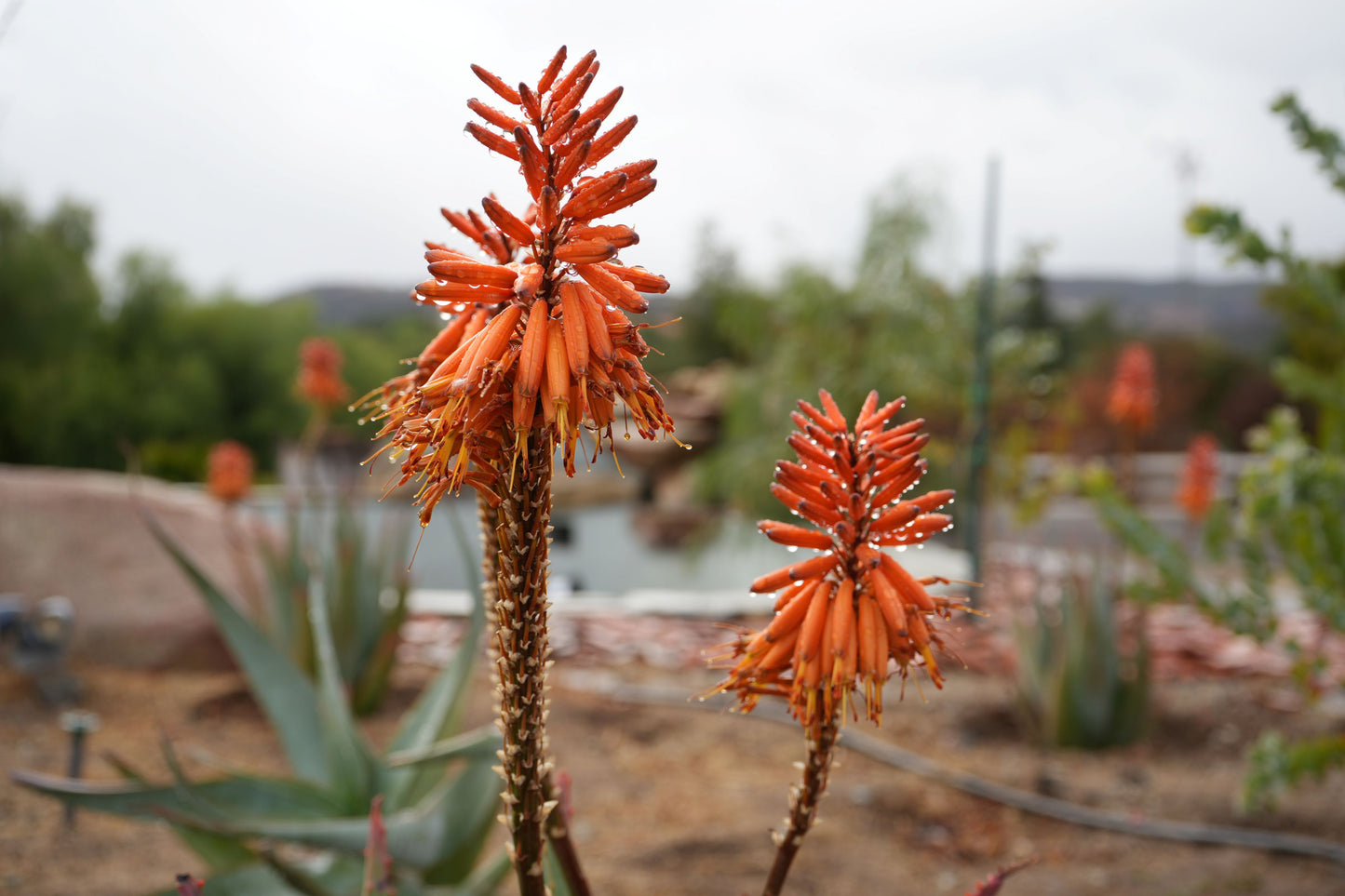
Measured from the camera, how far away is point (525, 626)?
40.1 inches

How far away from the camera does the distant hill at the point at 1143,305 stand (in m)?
27.6

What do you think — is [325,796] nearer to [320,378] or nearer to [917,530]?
[917,530]

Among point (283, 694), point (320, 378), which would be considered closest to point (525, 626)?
point (283, 694)

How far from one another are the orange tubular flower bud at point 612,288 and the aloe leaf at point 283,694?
1893 millimetres

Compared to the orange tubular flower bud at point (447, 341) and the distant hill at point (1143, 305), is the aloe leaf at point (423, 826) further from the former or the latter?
the distant hill at point (1143, 305)

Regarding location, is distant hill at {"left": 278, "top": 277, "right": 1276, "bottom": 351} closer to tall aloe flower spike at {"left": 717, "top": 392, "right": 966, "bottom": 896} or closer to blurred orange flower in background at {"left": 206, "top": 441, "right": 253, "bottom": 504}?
blurred orange flower in background at {"left": 206, "top": 441, "right": 253, "bottom": 504}

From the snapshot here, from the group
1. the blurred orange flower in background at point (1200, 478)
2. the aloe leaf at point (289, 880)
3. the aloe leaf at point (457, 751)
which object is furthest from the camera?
the blurred orange flower in background at point (1200, 478)

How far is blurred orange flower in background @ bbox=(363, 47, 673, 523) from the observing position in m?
0.97

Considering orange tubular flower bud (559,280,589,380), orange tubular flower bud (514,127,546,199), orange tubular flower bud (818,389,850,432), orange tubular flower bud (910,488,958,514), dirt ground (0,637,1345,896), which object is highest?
orange tubular flower bud (514,127,546,199)

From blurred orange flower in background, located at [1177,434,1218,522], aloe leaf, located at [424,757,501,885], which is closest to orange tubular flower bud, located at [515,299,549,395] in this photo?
aloe leaf, located at [424,757,501,885]

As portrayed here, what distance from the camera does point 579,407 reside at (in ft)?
3.17

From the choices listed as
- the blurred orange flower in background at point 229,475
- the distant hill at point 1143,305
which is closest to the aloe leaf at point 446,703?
the blurred orange flower in background at point 229,475

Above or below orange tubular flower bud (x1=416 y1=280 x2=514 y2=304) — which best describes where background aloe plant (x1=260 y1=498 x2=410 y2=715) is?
below

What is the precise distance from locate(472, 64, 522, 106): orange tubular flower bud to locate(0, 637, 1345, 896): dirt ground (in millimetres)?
1784
